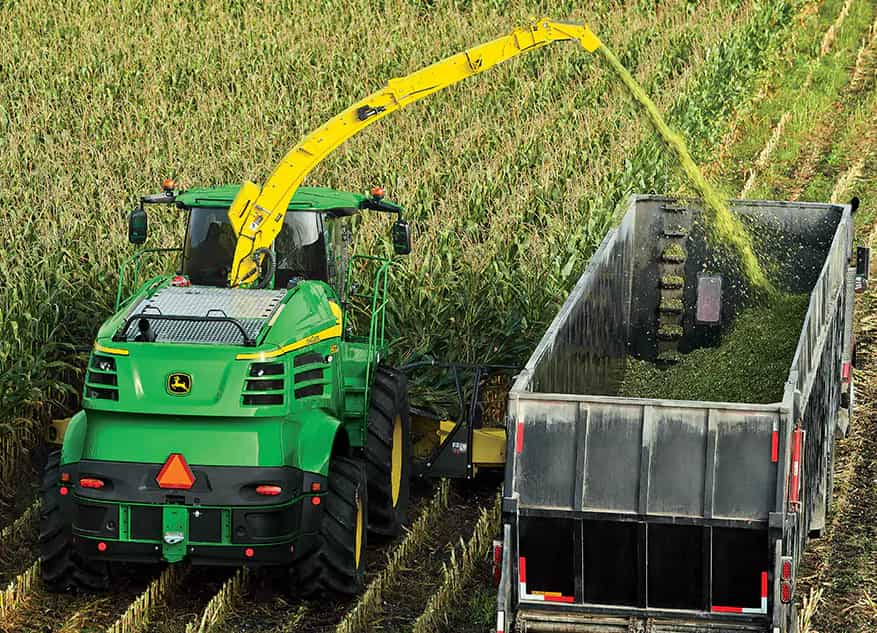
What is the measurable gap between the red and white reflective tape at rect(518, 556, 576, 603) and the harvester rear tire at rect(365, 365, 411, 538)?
2.34 m

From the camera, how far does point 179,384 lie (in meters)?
9.06

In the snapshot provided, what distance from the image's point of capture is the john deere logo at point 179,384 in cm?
906

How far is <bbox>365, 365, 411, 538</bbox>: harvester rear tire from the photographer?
33.8ft

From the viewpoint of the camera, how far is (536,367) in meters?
8.73

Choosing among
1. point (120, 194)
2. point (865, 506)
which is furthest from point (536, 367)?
point (120, 194)

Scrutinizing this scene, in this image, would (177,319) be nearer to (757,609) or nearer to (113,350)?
(113,350)

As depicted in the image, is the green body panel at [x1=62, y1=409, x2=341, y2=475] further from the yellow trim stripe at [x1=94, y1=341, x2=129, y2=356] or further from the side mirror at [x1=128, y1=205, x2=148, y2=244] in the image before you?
the side mirror at [x1=128, y1=205, x2=148, y2=244]

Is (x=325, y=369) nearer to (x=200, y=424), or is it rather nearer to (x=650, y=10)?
(x=200, y=424)

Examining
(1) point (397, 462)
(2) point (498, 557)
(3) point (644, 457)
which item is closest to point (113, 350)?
(1) point (397, 462)

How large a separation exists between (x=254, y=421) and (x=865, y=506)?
15.6 feet

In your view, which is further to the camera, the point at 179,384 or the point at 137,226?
the point at 137,226

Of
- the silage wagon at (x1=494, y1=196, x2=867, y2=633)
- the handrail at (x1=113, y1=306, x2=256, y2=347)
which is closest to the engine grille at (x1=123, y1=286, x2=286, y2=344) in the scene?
the handrail at (x1=113, y1=306, x2=256, y2=347)

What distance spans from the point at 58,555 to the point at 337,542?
168cm

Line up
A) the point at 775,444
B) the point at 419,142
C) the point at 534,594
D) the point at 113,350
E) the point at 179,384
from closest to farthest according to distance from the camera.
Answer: the point at 775,444 → the point at 534,594 → the point at 179,384 → the point at 113,350 → the point at 419,142
